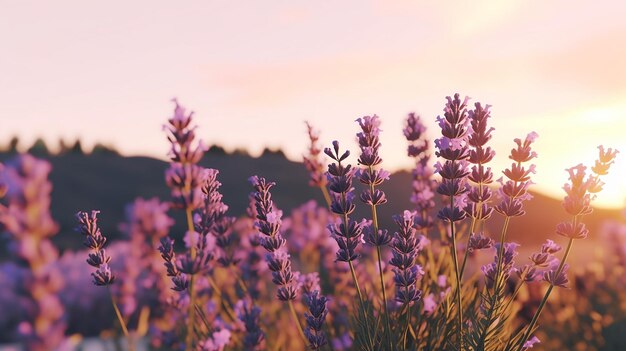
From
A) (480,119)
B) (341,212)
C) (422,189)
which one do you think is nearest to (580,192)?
(480,119)

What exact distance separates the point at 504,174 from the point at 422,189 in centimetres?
106

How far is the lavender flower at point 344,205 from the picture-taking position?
2260 millimetres

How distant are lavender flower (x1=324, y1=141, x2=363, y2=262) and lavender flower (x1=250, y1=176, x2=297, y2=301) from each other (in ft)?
0.63

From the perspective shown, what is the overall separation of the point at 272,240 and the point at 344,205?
29 centimetres

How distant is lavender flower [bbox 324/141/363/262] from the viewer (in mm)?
2260

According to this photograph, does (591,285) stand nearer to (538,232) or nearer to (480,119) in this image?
(480,119)

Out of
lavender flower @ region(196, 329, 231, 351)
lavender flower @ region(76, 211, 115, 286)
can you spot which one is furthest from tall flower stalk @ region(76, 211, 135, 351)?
lavender flower @ region(196, 329, 231, 351)

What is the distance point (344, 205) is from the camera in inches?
89.4

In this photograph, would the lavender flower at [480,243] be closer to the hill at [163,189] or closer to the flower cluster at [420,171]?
the flower cluster at [420,171]

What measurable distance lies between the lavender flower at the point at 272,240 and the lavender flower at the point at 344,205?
19 cm

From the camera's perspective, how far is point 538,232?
2733 cm

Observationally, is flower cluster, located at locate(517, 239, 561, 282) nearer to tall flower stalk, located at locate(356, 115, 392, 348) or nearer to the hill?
tall flower stalk, located at locate(356, 115, 392, 348)

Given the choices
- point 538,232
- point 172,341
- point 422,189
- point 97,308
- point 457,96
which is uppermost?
point 457,96

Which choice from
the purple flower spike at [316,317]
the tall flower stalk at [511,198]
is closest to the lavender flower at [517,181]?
the tall flower stalk at [511,198]
